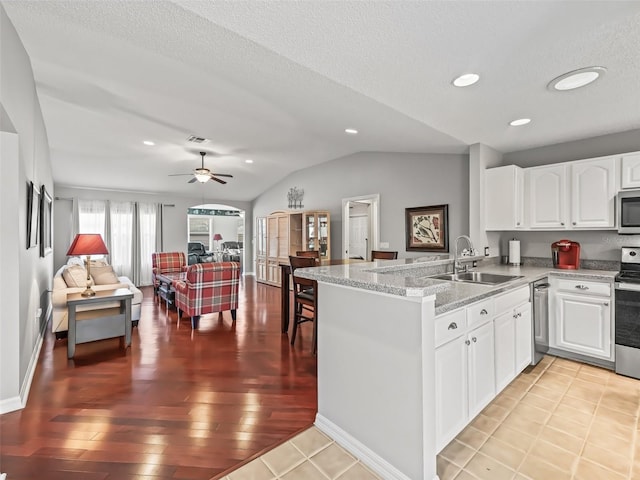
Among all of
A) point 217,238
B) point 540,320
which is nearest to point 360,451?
point 540,320

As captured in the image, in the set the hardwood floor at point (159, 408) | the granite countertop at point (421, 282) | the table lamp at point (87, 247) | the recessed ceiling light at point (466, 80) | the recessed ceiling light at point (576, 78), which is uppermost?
the recessed ceiling light at point (466, 80)

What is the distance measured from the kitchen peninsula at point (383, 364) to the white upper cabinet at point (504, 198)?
187cm

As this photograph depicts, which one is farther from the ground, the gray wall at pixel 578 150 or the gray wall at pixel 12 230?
the gray wall at pixel 578 150

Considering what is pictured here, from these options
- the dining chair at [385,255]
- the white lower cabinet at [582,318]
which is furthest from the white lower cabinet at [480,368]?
the dining chair at [385,255]

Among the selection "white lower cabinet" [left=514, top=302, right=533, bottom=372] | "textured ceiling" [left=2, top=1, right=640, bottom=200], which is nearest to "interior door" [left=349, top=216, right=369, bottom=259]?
"textured ceiling" [left=2, top=1, right=640, bottom=200]

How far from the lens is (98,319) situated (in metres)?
3.38

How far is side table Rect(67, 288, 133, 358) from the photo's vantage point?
10.3 ft

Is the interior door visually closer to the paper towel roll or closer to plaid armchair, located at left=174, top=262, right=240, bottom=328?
plaid armchair, located at left=174, top=262, right=240, bottom=328

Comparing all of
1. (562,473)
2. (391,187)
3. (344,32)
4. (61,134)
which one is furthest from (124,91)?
(562,473)

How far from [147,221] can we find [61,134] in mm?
3282

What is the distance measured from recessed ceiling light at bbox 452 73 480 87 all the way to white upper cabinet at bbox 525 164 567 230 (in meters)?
1.87

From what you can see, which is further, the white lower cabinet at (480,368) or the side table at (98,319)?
the side table at (98,319)

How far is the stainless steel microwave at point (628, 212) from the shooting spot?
2.82 meters

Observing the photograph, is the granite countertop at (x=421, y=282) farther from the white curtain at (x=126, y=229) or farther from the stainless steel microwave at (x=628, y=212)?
the white curtain at (x=126, y=229)
